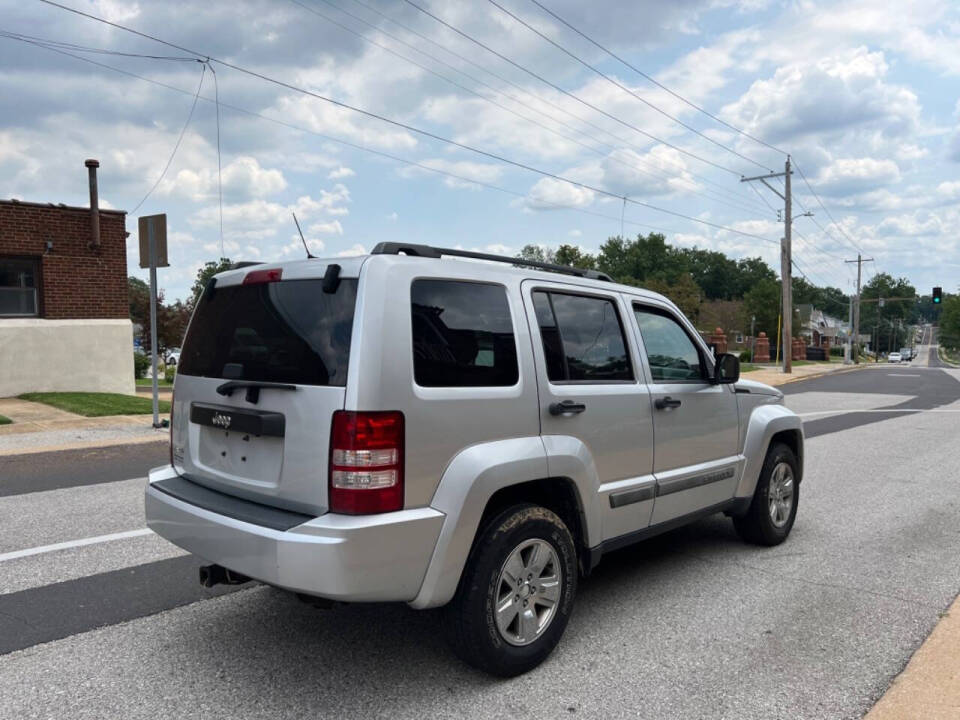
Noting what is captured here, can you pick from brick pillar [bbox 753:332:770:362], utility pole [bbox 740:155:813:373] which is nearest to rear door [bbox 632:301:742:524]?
utility pole [bbox 740:155:813:373]

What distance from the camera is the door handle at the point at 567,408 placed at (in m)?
3.53

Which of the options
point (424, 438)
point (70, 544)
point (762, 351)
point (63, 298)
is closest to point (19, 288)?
point (63, 298)

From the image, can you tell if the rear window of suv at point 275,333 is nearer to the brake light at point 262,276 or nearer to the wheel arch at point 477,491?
the brake light at point 262,276

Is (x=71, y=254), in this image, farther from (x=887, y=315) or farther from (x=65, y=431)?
(x=887, y=315)

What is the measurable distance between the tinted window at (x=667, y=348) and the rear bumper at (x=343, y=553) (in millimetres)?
1952

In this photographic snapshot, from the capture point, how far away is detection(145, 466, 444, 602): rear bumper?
2805mm

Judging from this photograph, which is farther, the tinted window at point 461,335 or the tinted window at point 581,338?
the tinted window at point 581,338

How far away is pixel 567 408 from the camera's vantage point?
3.59 m

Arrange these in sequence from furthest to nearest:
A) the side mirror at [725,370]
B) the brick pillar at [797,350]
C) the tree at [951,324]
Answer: the tree at [951,324] < the brick pillar at [797,350] < the side mirror at [725,370]

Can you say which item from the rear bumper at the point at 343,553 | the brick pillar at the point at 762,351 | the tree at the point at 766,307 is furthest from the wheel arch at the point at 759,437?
the tree at the point at 766,307

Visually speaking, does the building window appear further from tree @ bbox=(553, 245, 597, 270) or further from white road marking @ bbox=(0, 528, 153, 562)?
tree @ bbox=(553, 245, 597, 270)

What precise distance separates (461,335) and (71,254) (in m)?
15.2

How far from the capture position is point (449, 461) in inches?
121

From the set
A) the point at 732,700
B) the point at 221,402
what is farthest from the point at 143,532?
the point at 732,700
